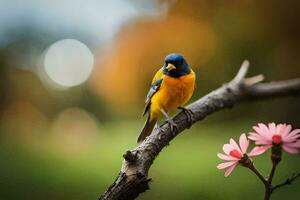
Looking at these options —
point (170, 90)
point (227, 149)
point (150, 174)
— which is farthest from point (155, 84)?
point (150, 174)

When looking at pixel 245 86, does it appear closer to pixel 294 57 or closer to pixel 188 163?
pixel 188 163

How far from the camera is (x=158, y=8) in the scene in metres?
1.21

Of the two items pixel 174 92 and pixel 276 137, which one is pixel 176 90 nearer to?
pixel 174 92

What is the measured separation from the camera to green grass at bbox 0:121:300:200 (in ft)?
2.52

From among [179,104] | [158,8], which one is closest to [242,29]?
[158,8]

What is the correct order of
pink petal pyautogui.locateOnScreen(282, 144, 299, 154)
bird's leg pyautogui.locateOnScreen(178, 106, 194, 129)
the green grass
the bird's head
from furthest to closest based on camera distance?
the green grass < bird's leg pyautogui.locateOnScreen(178, 106, 194, 129) < the bird's head < pink petal pyautogui.locateOnScreen(282, 144, 299, 154)

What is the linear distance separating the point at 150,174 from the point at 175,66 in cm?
55

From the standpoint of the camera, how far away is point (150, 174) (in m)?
0.98

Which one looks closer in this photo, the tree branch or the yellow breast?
the tree branch

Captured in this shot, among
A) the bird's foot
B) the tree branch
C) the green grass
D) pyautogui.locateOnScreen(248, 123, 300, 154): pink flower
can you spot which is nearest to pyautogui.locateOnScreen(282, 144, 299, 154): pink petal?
pyautogui.locateOnScreen(248, 123, 300, 154): pink flower

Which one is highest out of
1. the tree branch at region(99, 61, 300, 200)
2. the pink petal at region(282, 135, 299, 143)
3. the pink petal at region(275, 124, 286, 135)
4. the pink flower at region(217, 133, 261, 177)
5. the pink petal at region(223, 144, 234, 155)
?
the tree branch at region(99, 61, 300, 200)

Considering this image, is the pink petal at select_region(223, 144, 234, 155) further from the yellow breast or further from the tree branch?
the yellow breast

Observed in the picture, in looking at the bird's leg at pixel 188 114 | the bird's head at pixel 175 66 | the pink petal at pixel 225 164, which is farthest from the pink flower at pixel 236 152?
the bird's leg at pixel 188 114

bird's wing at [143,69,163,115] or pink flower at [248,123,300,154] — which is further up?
bird's wing at [143,69,163,115]
